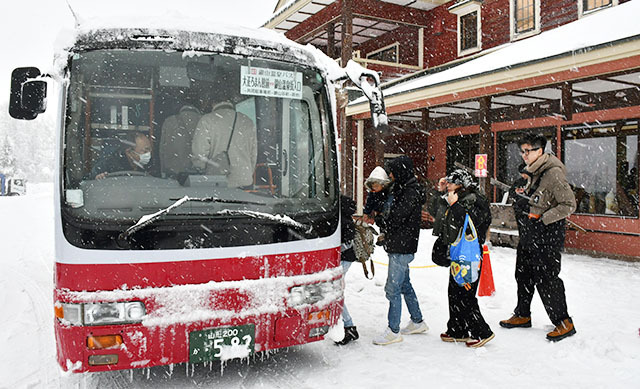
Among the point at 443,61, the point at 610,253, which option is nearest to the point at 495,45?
the point at 443,61

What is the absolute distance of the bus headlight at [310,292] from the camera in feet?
11.3

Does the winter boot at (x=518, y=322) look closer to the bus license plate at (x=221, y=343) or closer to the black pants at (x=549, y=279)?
the black pants at (x=549, y=279)

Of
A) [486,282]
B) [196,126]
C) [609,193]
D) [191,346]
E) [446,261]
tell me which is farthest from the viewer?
[609,193]

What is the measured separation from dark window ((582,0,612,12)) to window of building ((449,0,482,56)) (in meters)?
3.34

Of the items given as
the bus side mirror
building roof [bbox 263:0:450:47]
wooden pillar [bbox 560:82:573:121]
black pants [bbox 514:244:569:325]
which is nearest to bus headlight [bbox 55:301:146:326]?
the bus side mirror

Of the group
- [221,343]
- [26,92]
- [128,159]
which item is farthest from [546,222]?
[26,92]

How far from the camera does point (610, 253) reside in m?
9.44

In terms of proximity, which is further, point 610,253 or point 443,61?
point 443,61

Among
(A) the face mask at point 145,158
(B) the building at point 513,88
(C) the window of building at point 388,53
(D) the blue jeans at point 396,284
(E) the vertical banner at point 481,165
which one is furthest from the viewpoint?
(C) the window of building at point 388,53

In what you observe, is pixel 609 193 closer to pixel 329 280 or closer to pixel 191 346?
pixel 329 280

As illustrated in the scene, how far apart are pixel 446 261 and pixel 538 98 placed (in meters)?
8.22

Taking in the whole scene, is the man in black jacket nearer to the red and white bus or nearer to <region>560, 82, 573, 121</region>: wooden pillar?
the red and white bus

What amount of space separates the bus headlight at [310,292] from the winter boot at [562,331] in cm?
221

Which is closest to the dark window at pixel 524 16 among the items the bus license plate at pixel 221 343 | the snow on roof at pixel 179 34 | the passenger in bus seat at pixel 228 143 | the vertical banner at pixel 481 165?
the vertical banner at pixel 481 165
